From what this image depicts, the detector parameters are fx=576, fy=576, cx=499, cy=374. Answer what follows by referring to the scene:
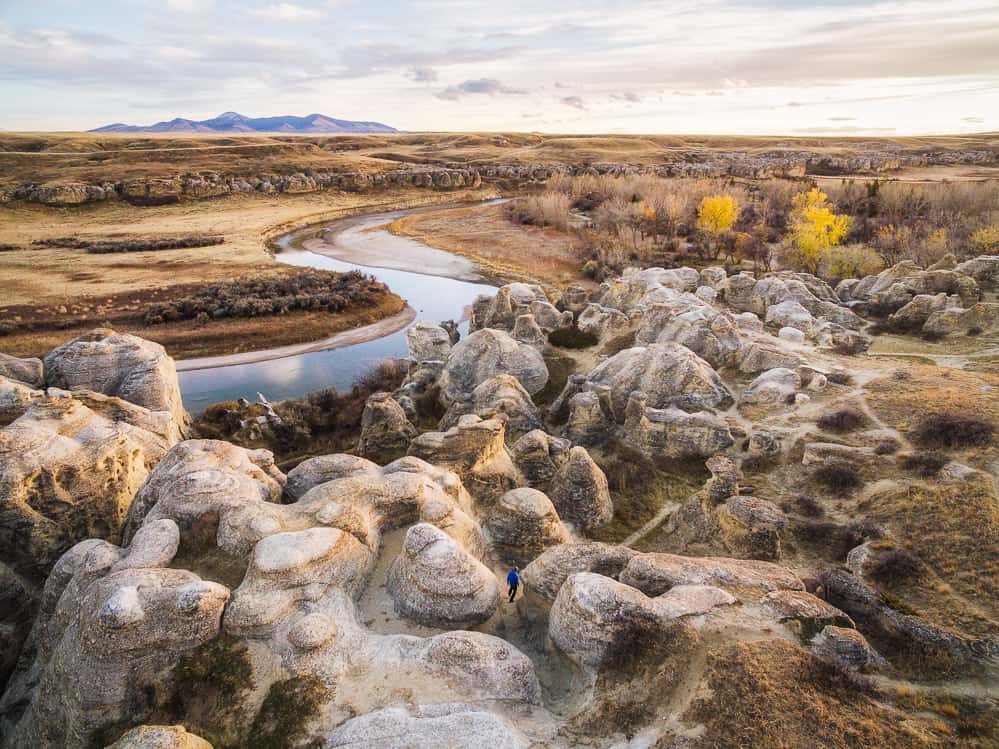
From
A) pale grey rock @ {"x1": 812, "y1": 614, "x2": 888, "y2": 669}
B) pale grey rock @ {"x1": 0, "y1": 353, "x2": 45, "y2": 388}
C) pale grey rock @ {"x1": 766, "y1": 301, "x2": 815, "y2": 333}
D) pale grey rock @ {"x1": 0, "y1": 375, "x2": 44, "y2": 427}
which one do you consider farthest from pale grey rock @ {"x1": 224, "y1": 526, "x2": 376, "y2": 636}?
pale grey rock @ {"x1": 766, "y1": 301, "x2": 815, "y2": 333}

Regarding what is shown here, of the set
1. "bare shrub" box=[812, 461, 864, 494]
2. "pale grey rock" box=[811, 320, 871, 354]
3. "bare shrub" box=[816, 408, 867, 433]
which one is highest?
"pale grey rock" box=[811, 320, 871, 354]

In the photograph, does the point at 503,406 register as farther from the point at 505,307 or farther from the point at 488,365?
the point at 505,307

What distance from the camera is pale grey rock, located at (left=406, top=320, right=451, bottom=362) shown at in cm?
4122

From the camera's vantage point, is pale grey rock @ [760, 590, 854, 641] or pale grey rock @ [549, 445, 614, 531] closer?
pale grey rock @ [760, 590, 854, 641]

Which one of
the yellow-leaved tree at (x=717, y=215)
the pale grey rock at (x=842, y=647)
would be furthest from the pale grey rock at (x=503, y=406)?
the yellow-leaved tree at (x=717, y=215)

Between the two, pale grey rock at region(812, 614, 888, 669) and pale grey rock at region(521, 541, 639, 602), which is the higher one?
pale grey rock at region(812, 614, 888, 669)

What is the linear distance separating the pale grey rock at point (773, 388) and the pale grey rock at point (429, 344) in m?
20.2

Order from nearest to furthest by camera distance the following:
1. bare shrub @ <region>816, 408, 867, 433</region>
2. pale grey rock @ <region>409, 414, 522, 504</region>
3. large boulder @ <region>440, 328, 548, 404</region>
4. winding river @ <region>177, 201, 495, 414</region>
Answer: pale grey rock @ <region>409, 414, 522, 504</region> < bare shrub @ <region>816, 408, 867, 433</region> < large boulder @ <region>440, 328, 548, 404</region> < winding river @ <region>177, 201, 495, 414</region>

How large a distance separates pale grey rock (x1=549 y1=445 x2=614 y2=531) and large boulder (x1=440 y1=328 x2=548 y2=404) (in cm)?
1186

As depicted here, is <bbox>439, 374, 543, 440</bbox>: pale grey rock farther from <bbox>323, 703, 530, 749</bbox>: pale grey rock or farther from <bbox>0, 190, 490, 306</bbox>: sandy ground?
<bbox>0, 190, 490, 306</bbox>: sandy ground

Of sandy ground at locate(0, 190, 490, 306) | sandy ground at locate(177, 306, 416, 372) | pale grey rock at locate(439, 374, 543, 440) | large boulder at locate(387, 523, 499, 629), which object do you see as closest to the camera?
large boulder at locate(387, 523, 499, 629)

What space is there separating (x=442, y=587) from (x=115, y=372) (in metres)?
23.9

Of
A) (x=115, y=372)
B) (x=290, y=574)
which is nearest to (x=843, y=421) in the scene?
(x=290, y=574)

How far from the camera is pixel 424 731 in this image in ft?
37.0
